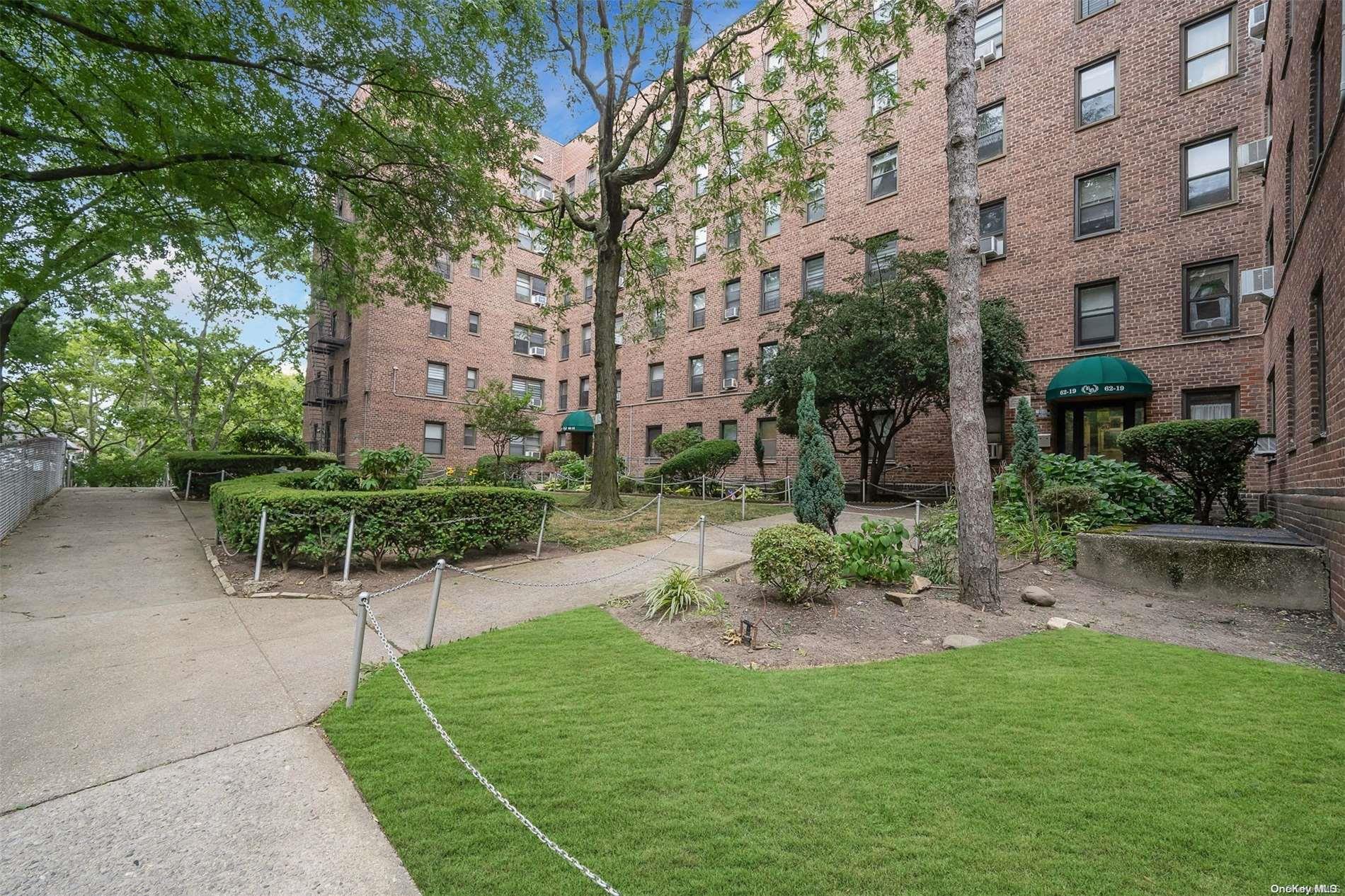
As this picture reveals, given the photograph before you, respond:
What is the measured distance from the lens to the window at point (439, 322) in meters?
27.8

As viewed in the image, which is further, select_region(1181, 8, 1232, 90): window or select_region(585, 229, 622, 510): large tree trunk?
select_region(585, 229, 622, 510): large tree trunk

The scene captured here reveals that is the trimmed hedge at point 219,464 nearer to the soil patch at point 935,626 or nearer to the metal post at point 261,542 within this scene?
the metal post at point 261,542

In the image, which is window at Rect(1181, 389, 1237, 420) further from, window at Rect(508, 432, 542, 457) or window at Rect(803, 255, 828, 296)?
window at Rect(508, 432, 542, 457)

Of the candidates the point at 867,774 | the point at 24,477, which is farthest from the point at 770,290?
the point at 24,477

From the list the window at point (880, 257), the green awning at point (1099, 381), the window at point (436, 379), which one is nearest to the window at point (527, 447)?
the window at point (436, 379)

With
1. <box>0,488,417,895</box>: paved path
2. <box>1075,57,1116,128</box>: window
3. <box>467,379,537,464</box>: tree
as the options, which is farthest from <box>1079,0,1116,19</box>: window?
<box>0,488,417,895</box>: paved path

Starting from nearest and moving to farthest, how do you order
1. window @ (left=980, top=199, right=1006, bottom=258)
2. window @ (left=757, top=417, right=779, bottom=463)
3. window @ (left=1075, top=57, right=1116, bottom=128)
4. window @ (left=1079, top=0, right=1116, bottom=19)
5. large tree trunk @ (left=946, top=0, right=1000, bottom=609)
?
large tree trunk @ (left=946, top=0, right=1000, bottom=609)
window @ (left=1075, top=57, right=1116, bottom=128)
window @ (left=1079, top=0, right=1116, bottom=19)
window @ (left=980, top=199, right=1006, bottom=258)
window @ (left=757, top=417, right=779, bottom=463)

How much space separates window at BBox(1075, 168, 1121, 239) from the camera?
1519cm

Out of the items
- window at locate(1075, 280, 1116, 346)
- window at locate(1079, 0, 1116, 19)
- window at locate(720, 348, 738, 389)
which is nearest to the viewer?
window at locate(1075, 280, 1116, 346)

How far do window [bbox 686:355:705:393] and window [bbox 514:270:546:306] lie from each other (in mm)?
10829

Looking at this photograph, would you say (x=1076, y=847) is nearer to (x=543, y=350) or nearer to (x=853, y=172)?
(x=853, y=172)

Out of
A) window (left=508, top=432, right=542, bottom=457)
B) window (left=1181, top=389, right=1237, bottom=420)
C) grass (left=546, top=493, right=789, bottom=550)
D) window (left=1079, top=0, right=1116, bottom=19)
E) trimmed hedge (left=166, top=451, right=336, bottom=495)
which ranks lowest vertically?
grass (left=546, top=493, right=789, bottom=550)

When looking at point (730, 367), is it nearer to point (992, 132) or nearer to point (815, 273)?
point (815, 273)

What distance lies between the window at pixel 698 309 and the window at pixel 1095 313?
550 inches
